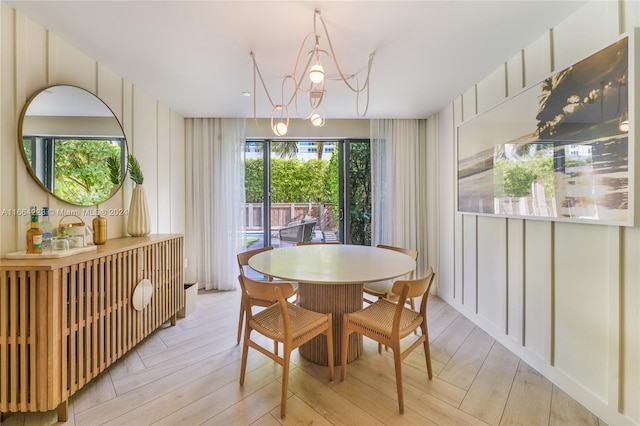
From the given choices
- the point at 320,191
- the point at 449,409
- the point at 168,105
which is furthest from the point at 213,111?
the point at 449,409

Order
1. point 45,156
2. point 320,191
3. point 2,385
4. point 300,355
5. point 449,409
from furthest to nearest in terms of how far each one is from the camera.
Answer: point 320,191, point 300,355, point 45,156, point 449,409, point 2,385

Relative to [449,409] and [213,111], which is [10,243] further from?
[449,409]

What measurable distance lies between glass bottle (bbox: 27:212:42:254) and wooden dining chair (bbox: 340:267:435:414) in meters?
1.97

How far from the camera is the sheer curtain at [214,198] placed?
348 centimetres

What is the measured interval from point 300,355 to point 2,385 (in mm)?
1712

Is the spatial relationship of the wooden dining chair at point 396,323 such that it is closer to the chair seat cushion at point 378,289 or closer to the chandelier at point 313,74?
the chair seat cushion at point 378,289

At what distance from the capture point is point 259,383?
1737 millimetres

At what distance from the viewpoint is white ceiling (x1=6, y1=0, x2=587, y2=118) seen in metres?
1.52

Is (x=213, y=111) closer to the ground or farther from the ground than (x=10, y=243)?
farther from the ground

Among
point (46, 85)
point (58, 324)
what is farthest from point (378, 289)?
point (46, 85)

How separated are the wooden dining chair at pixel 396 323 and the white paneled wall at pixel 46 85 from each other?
7.32 ft

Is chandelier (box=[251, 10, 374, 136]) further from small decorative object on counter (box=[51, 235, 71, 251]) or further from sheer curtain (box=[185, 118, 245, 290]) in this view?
small decorative object on counter (box=[51, 235, 71, 251])

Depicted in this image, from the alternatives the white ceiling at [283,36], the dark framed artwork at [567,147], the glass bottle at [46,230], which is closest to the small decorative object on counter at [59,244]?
the glass bottle at [46,230]

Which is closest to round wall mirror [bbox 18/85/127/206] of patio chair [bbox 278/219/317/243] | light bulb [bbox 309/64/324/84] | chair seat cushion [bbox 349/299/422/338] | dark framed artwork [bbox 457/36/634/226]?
light bulb [bbox 309/64/324/84]
